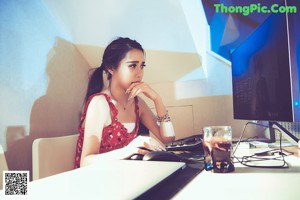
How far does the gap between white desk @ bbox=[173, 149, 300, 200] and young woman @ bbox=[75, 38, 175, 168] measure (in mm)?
668

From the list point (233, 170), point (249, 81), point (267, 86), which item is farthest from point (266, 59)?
point (233, 170)

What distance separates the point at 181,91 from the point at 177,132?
0.25m

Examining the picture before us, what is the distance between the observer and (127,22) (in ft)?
5.41

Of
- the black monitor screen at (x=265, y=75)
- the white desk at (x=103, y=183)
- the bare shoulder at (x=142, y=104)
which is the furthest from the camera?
the bare shoulder at (x=142, y=104)

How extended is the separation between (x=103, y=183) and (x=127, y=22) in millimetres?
1331

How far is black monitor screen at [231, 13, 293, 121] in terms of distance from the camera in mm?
828

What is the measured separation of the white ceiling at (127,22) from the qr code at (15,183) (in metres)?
1.27

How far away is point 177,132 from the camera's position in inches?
66.9

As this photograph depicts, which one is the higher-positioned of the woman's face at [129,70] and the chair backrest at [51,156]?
the woman's face at [129,70]

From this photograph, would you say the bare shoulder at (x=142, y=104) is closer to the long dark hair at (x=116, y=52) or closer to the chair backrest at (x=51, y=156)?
the long dark hair at (x=116, y=52)

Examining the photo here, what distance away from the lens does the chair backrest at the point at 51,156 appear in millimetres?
1154

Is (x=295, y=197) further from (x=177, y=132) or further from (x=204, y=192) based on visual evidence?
(x=177, y=132)

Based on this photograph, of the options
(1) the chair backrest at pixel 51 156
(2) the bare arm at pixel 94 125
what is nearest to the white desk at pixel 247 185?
(2) the bare arm at pixel 94 125

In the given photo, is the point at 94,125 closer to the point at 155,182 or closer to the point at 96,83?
the point at 96,83
